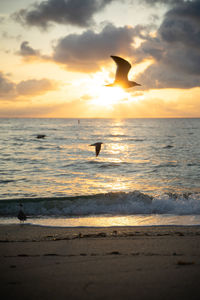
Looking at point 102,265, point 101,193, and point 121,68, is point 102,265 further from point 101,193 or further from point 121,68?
point 101,193

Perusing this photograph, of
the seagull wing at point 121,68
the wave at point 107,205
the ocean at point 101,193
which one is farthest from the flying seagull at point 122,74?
the wave at point 107,205

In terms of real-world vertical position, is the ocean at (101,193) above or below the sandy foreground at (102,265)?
below

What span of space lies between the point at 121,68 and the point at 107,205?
16.6ft

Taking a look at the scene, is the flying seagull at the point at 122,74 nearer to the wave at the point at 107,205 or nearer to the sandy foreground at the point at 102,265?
the sandy foreground at the point at 102,265

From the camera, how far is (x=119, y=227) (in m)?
7.25

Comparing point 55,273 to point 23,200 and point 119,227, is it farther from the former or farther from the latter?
point 23,200

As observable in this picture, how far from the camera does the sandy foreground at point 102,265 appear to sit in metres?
3.50

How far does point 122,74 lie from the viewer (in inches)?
305

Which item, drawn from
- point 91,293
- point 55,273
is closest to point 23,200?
point 55,273

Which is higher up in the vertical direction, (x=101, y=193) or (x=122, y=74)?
(x=122, y=74)

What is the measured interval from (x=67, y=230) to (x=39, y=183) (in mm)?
7010

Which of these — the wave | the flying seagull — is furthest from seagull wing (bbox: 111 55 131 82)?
the wave

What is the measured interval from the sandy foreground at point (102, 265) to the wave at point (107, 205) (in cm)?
281

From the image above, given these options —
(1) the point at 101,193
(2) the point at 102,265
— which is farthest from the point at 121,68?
(1) the point at 101,193
